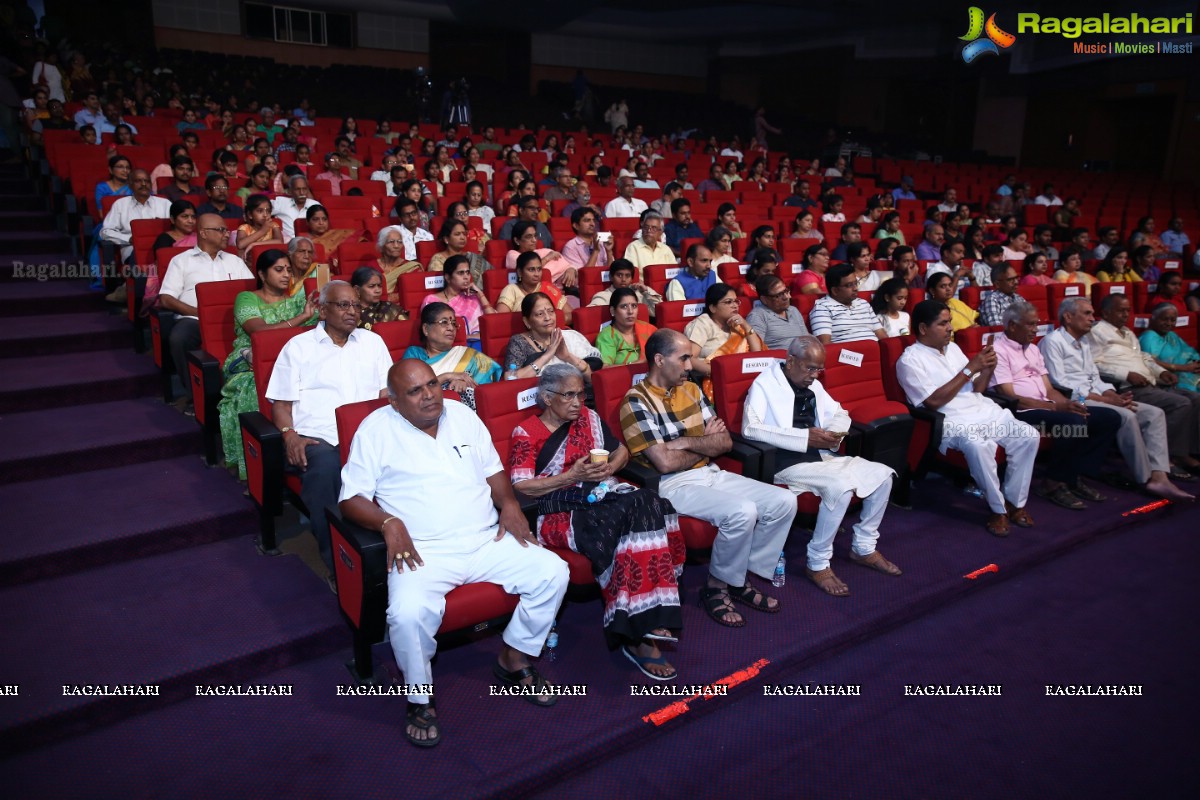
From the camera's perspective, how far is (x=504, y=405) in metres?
2.74

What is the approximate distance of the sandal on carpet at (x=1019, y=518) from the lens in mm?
3512

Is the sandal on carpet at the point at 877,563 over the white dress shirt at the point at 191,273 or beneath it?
beneath

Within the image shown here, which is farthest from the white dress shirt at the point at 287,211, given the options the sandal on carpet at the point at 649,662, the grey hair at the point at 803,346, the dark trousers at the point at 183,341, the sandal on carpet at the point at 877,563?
the sandal on carpet at the point at 877,563

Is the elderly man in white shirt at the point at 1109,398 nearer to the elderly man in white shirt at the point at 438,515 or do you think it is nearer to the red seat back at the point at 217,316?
the elderly man in white shirt at the point at 438,515

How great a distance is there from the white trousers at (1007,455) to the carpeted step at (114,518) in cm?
302

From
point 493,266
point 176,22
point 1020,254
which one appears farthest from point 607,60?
point 493,266

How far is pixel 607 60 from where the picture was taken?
58.6 feet

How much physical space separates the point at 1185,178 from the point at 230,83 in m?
14.7

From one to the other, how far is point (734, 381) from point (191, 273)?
2666 mm

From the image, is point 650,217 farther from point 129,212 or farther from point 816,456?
point 129,212

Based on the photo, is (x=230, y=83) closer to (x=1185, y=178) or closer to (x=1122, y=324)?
(x=1122, y=324)

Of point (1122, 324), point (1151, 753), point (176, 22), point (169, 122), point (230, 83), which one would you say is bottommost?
point (1151, 753)

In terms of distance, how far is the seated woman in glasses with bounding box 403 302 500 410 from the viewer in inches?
116

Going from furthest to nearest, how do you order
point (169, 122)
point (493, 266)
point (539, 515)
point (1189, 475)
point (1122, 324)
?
point (169, 122), point (493, 266), point (1122, 324), point (1189, 475), point (539, 515)
